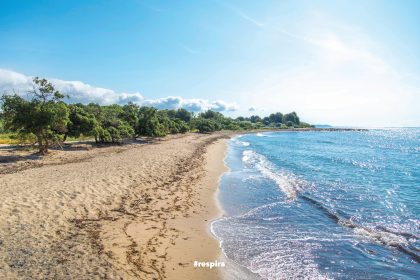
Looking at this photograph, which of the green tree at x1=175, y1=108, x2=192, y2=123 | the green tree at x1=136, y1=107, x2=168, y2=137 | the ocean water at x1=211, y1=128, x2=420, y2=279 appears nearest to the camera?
the ocean water at x1=211, y1=128, x2=420, y2=279

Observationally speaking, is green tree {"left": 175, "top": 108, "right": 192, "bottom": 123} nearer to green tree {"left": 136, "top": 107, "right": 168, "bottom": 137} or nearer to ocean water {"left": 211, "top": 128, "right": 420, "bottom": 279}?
green tree {"left": 136, "top": 107, "right": 168, "bottom": 137}

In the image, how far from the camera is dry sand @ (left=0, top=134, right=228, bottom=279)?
8.10 m

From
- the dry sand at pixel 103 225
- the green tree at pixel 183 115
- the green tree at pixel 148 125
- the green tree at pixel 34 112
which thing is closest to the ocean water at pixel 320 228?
the dry sand at pixel 103 225

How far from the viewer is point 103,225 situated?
37.3 ft

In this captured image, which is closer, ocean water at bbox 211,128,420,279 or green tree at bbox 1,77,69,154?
ocean water at bbox 211,128,420,279

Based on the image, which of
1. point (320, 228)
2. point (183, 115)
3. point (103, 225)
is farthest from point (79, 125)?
point (183, 115)

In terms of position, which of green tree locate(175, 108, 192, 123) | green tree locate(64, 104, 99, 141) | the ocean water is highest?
green tree locate(175, 108, 192, 123)

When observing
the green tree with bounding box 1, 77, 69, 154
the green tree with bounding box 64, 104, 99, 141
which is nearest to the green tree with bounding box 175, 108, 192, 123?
the green tree with bounding box 64, 104, 99, 141

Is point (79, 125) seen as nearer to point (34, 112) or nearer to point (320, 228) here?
point (34, 112)

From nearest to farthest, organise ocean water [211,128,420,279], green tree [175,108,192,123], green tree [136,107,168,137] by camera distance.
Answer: ocean water [211,128,420,279] → green tree [136,107,168,137] → green tree [175,108,192,123]

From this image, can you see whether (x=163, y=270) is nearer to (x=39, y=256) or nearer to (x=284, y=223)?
(x=39, y=256)

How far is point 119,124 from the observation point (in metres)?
45.6

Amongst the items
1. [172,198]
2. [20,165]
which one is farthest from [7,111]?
[172,198]

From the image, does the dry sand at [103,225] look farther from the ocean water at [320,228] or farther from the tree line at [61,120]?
the tree line at [61,120]
